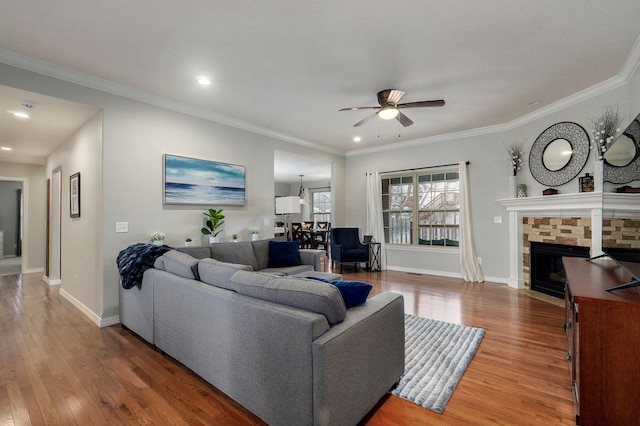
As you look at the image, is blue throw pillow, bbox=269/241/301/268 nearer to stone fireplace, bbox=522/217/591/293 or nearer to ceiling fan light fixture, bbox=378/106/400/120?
ceiling fan light fixture, bbox=378/106/400/120

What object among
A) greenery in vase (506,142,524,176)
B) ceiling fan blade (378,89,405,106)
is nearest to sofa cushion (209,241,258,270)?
ceiling fan blade (378,89,405,106)

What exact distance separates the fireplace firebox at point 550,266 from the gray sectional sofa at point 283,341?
11.5 ft

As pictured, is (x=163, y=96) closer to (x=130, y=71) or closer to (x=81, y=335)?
(x=130, y=71)

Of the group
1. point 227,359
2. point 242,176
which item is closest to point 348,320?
point 227,359

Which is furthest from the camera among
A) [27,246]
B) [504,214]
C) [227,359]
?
[27,246]

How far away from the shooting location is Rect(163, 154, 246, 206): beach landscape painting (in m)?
3.87

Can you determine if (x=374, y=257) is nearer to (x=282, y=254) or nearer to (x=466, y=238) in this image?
(x=466, y=238)

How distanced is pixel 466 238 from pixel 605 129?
252cm

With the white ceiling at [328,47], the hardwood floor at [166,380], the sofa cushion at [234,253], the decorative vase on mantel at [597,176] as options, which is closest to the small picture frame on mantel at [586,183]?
the decorative vase on mantel at [597,176]

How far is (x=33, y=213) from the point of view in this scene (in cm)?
643

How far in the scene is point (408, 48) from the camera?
2723 millimetres

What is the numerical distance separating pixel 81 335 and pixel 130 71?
2757 millimetres

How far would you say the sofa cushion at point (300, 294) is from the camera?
153 centimetres

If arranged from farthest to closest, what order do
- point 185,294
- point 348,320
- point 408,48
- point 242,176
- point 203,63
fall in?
point 242,176
point 203,63
point 408,48
point 185,294
point 348,320
